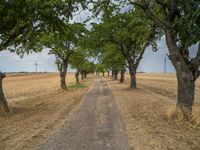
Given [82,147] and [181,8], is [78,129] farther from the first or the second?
[181,8]

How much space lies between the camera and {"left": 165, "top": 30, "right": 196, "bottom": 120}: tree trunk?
14.3 metres

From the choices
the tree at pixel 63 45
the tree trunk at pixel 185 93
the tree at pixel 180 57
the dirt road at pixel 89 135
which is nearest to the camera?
the dirt road at pixel 89 135

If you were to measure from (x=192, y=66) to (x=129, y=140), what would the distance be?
564 centimetres

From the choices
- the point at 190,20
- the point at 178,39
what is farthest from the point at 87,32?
the point at 190,20

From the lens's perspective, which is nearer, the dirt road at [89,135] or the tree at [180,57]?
the dirt road at [89,135]

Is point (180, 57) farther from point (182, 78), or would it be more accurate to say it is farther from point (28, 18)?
point (28, 18)

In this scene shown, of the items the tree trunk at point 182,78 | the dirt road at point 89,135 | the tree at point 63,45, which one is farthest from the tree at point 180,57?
the tree at point 63,45

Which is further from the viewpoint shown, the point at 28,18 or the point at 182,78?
the point at 28,18

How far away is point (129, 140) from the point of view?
33.5ft

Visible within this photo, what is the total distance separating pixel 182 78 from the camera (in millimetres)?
14438

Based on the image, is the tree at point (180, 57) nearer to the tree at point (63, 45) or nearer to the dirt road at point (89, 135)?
the dirt road at point (89, 135)

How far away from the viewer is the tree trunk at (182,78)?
564 inches

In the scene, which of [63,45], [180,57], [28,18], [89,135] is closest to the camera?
[89,135]

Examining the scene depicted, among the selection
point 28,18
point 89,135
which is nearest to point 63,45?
point 28,18
